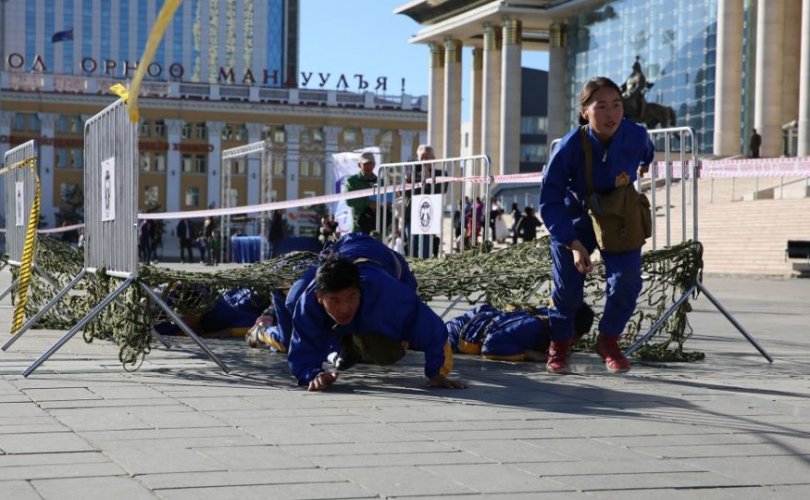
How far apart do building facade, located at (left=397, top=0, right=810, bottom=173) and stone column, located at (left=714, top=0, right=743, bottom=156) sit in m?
0.04

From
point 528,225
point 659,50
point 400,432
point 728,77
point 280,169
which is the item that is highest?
point 659,50

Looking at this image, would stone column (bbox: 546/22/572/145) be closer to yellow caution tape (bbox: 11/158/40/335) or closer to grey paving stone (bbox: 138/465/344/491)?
yellow caution tape (bbox: 11/158/40/335)

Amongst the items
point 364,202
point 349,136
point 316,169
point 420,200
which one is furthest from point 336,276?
point 349,136

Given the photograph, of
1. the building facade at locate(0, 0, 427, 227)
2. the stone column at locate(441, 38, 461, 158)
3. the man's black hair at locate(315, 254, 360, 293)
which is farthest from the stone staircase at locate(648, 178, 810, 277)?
the building facade at locate(0, 0, 427, 227)

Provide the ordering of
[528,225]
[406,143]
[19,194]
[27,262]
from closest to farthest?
[27,262] < [19,194] < [528,225] < [406,143]

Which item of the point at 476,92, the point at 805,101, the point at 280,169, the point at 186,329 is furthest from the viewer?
the point at 280,169

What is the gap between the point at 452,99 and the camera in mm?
73000

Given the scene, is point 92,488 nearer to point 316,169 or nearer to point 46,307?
point 46,307

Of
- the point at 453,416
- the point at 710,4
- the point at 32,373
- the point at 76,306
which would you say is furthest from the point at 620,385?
the point at 710,4

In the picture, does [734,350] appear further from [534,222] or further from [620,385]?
[534,222]

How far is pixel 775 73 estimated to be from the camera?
45.2 m

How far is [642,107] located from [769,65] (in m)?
8.43

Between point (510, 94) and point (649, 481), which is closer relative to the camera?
point (649, 481)

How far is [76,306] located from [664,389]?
14.8 feet
